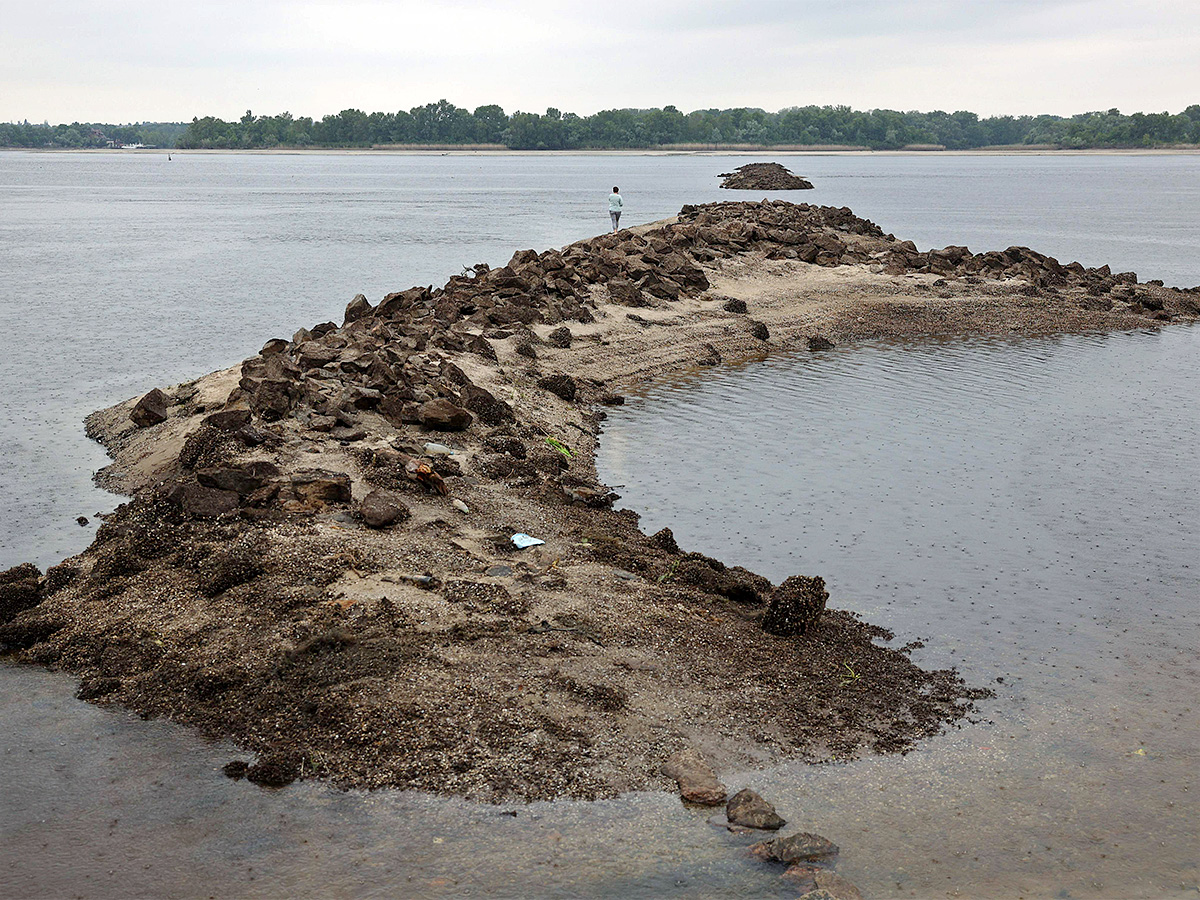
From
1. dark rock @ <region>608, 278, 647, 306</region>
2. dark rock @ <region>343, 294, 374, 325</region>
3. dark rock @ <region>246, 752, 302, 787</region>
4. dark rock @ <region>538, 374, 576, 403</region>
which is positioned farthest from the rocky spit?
dark rock @ <region>608, 278, 647, 306</region>

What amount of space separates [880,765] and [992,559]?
5.47 m

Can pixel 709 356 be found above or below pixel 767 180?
below

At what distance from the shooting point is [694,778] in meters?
8.05

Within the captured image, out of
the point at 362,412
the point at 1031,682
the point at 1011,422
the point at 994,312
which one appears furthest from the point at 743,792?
the point at 994,312

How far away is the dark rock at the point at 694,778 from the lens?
7.89 meters

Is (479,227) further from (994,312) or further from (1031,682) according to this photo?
(1031,682)

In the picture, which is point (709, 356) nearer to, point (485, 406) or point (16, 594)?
point (485, 406)

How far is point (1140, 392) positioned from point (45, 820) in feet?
73.6

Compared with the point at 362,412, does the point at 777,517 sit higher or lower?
lower

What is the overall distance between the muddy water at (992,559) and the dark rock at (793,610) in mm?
1198

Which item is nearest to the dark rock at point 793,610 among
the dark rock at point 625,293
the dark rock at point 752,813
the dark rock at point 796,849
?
the dark rock at point 752,813

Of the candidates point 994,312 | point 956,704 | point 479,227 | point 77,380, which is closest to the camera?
point 956,704

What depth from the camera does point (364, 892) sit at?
6.96m

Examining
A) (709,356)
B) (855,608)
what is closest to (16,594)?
(855,608)
